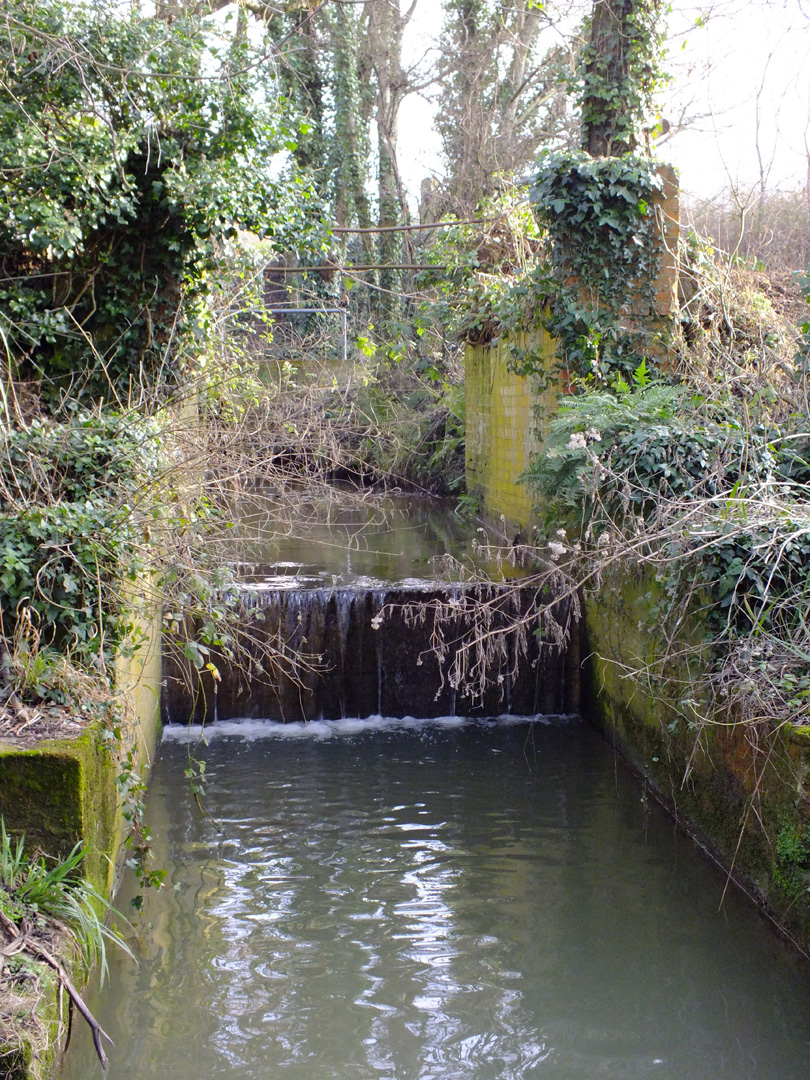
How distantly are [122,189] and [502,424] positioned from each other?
594 cm

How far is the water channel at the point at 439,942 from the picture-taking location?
12.2 feet

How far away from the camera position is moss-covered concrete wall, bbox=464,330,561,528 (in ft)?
32.8

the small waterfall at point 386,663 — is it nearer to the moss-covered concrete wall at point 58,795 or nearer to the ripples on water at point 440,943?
the ripples on water at point 440,943

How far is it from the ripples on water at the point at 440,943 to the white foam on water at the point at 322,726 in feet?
2.72

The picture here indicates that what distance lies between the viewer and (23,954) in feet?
10.7

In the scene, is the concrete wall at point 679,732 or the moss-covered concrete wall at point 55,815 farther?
the concrete wall at point 679,732

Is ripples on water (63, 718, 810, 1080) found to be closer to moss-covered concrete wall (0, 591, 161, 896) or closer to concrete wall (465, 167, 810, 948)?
concrete wall (465, 167, 810, 948)

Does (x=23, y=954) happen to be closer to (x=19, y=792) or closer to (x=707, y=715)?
(x=19, y=792)

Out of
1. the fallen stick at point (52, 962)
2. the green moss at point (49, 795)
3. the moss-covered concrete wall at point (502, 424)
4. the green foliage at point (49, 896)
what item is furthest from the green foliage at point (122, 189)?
the fallen stick at point (52, 962)

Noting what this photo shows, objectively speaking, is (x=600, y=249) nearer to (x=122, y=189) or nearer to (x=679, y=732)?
(x=122, y=189)

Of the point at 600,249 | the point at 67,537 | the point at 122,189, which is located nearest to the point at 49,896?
the point at 67,537

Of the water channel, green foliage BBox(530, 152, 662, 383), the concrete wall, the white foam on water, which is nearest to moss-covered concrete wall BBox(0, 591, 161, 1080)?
the water channel

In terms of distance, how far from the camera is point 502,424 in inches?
474

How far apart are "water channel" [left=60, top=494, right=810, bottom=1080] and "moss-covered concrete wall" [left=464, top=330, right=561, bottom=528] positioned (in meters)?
3.62
